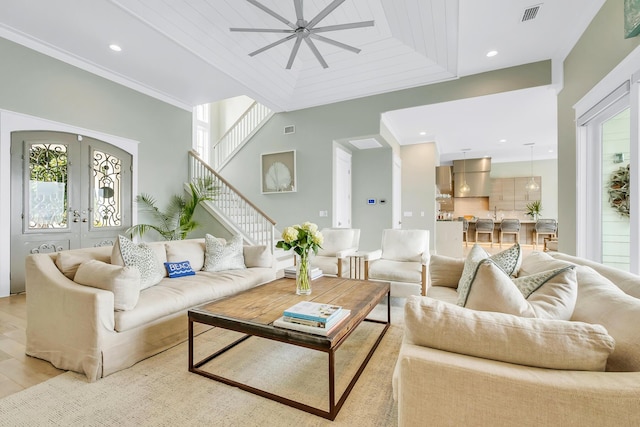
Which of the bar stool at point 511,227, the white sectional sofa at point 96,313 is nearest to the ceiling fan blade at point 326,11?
the white sectional sofa at point 96,313

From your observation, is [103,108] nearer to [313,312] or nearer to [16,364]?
[16,364]

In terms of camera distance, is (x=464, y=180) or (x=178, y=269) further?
(x=464, y=180)

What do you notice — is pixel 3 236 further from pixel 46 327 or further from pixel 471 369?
pixel 471 369

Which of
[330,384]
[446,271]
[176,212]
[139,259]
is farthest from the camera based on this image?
[176,212]

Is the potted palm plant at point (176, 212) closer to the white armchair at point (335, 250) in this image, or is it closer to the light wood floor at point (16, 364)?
the light wood floor at point (16, 364)

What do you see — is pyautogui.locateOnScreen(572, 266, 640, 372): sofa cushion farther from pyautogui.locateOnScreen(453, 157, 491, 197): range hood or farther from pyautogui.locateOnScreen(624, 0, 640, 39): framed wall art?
pyautogui.locateOnScreen(453, 157, 491, 197): range hood

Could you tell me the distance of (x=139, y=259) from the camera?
2438 mm

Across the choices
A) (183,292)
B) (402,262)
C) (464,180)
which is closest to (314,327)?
(183,292)

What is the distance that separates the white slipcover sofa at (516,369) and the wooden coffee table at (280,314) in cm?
62

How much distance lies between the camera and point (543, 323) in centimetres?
94

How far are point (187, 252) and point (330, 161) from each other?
3.27 m

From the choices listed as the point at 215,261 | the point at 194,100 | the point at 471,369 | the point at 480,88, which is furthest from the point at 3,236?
the point at 480,88

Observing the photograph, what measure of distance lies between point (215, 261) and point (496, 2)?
415cm

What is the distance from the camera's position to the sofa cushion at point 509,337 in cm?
89
